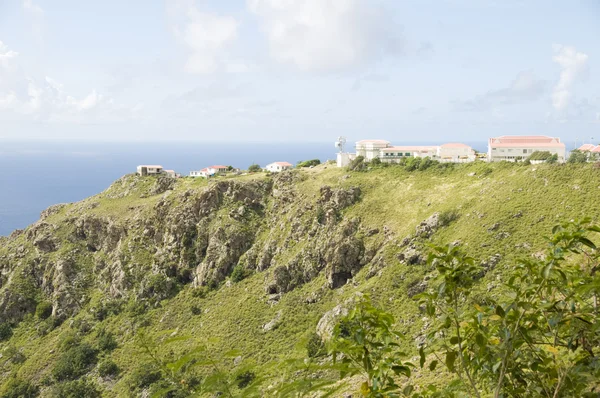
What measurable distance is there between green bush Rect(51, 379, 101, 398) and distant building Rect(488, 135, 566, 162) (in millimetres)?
50868

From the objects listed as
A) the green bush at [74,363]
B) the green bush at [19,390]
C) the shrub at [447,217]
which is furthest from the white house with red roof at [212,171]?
the shrub at [447,217]

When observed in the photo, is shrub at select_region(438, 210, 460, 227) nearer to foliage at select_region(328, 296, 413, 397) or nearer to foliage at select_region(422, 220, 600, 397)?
foliage at select_region(422, 220, 600, 397)

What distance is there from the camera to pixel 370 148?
61.8 meters

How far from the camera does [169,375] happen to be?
444 cm

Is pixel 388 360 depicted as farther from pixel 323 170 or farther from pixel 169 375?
pixel 323 170

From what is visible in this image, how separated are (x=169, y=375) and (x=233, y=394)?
77 cm

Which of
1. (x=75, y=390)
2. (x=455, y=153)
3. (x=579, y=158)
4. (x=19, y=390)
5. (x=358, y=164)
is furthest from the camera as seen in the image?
(x=358, y=164)

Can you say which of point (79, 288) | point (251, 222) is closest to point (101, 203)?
point (79, 288)

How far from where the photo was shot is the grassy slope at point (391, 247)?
32.7 metres

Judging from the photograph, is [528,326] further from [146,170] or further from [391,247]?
[146,170]

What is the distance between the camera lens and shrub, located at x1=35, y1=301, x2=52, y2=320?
53.6 meters

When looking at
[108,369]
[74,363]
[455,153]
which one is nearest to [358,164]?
[455,153]

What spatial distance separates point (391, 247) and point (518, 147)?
2597 centimetres

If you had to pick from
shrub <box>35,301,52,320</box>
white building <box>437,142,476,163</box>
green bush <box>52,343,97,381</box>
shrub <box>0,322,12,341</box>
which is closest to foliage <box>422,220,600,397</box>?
green bush <box>52,343,97,381</box>
